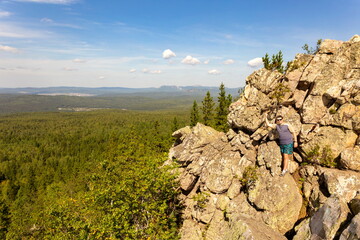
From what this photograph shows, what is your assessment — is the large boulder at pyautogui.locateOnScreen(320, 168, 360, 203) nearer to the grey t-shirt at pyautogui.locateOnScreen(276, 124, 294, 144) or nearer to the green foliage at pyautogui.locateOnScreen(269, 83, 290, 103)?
the grey t-shirt at pyautogui.locateOnScreen(276, 124, 294, 144)

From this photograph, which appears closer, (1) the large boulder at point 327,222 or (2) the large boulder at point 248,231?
(1) the large boulder at point 327,222

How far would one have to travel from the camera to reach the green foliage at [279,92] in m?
18.0

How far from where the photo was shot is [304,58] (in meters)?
20.3

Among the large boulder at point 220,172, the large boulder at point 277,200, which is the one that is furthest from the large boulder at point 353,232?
the large boulder at point 220,172

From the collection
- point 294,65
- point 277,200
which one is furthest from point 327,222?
point 294,65

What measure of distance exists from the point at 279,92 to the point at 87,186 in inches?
3115

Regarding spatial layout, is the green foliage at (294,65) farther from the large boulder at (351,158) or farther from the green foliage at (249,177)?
the green foliage at (249,177)

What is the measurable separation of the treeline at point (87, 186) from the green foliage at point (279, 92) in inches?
512

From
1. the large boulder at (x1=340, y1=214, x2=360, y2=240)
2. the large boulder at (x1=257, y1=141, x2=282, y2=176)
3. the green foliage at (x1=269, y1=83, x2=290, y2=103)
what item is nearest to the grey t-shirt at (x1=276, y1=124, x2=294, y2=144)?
the large boulder at (x1=257, y1=141, x2=282, y2=176)

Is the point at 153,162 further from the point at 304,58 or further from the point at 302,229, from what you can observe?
the point at 304,58

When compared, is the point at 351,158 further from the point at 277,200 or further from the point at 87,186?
the point at 87,186

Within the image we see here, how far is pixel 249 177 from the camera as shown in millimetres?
15758

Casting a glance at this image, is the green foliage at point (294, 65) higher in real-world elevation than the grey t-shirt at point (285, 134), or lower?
higher

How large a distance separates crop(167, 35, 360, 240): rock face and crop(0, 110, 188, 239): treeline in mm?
3936
